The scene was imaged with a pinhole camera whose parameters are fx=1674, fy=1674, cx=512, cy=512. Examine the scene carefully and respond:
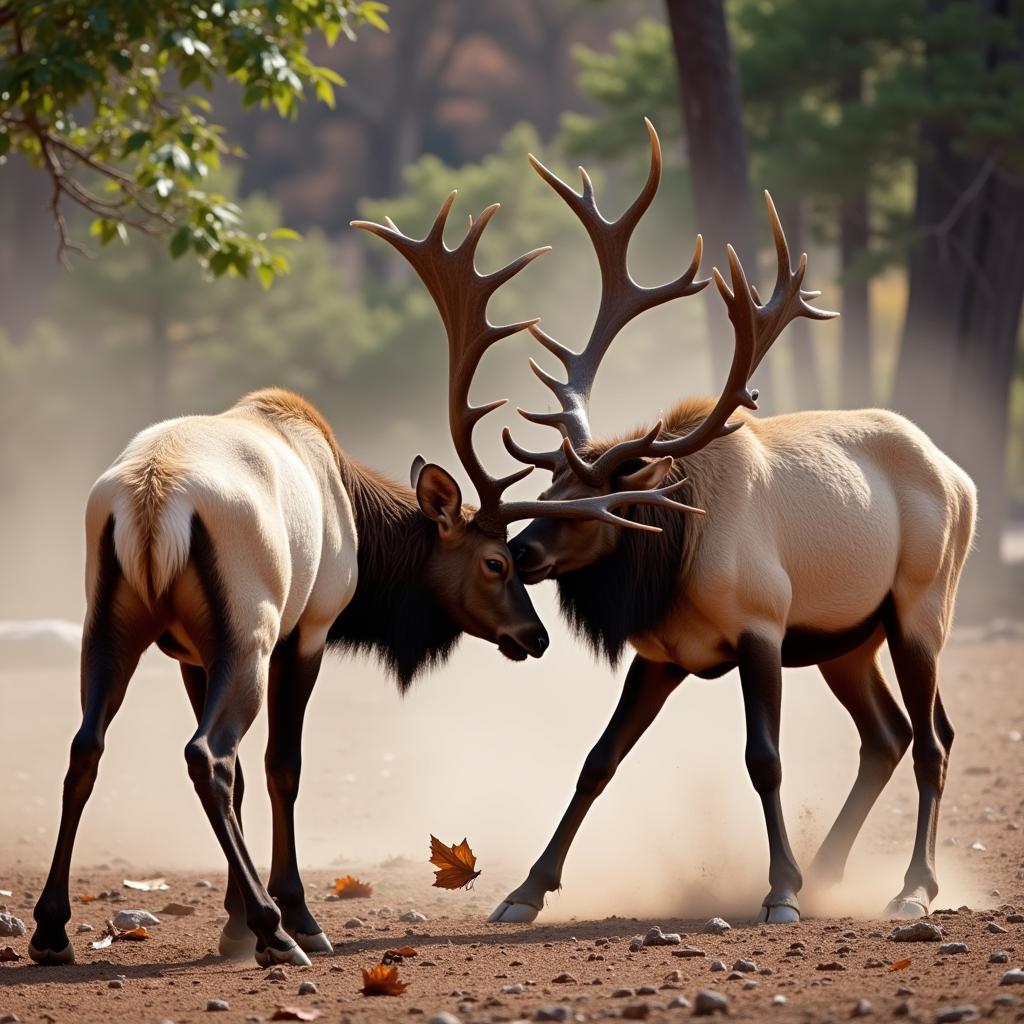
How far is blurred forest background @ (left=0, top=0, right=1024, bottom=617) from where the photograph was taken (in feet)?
50.5

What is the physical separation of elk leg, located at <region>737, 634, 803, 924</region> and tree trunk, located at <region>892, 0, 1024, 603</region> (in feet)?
35.3

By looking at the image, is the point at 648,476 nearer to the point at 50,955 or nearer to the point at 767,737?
the point at 767,737

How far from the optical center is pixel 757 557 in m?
6.04

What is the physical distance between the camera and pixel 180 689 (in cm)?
1118

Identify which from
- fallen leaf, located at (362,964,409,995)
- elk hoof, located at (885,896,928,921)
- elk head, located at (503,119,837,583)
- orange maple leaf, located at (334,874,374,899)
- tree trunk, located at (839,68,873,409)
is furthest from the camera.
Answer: tree trunk, located at (839,68,873,409)

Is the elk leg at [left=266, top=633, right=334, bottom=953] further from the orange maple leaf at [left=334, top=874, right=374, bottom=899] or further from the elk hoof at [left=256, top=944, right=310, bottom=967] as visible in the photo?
the orange maple leaf at [left=334, top=874, right=374, bottom=899]

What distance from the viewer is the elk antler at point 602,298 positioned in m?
6.41

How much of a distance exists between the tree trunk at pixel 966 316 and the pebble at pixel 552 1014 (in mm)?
12900

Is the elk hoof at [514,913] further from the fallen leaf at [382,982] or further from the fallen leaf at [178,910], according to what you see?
the fallen leaf at [382,982]

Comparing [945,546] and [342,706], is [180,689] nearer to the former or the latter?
[342,706]

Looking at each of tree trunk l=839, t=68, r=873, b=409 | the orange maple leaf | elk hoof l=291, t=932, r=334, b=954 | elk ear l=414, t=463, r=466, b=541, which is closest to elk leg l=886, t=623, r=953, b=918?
elk ear l=414, t=463, r=466, b=541

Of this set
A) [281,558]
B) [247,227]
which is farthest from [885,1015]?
[247,227]

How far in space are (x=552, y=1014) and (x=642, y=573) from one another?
90.4 inches

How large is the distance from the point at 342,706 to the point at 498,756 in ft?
5.73
